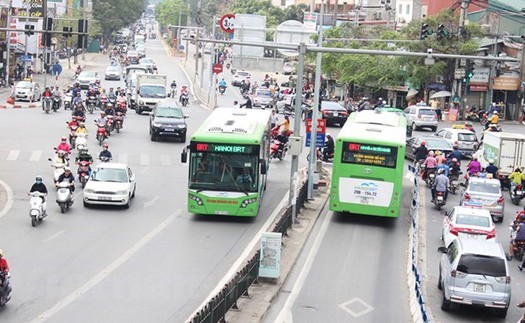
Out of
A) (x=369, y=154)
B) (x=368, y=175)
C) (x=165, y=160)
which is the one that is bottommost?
(x=165, y=160)

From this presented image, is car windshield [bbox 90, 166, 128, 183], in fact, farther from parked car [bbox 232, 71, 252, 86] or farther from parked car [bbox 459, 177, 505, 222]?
parked car [bbox 232, 71, 252, 86]

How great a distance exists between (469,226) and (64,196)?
12.6m

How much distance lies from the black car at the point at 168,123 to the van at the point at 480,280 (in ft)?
98.8

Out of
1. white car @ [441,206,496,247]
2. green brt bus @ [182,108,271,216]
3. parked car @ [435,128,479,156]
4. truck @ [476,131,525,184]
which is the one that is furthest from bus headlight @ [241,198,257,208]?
parked car @ [435,128,479,156]

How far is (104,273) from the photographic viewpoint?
25172mm

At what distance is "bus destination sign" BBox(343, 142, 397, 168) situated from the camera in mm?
33125

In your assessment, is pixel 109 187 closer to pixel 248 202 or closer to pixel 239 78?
pixel 248 202

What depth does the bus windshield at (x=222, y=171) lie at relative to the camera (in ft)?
105

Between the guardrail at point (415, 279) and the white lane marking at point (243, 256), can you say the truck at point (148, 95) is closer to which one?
the white lane marking at point (243, 256)

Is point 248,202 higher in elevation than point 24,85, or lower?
lower

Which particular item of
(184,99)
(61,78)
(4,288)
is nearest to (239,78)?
(61,78)

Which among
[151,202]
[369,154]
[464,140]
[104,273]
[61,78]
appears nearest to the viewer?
[104,273]

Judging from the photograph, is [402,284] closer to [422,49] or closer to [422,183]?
[422,183]

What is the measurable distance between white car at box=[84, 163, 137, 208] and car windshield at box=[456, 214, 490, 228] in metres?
10.9
